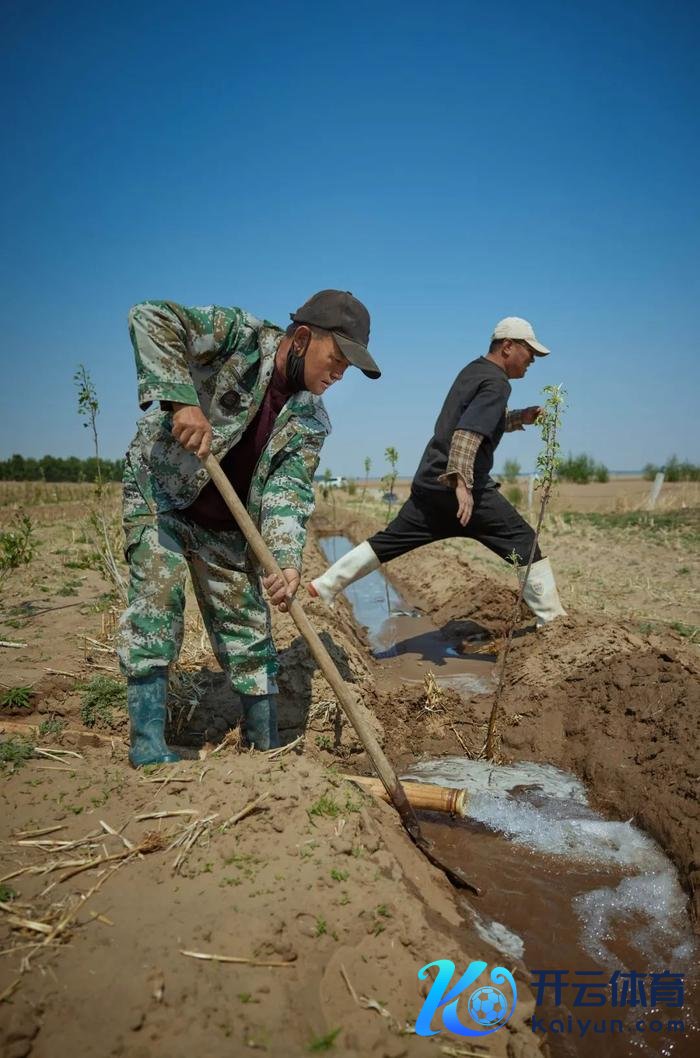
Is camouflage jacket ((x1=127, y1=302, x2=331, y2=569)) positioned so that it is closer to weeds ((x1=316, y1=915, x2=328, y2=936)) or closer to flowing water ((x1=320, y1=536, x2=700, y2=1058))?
weeds ((x1=316, y1=915, x2=328, y2=936))

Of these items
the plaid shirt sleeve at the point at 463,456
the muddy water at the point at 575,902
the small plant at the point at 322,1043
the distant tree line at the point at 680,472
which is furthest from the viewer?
the distant tree line at the point at 680,472

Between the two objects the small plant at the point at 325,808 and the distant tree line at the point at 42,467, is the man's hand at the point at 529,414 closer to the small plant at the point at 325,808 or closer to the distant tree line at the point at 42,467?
the small plant at the point at 325,808

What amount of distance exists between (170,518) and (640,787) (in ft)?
7.65

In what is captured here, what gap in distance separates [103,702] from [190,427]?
5.52ft

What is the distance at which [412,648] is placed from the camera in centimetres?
534

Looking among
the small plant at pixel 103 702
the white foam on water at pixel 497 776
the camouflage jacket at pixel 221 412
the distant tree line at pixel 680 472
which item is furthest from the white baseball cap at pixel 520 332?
the distant tree line at pixel 680 472

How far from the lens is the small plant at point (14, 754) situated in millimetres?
2295

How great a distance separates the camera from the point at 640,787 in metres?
2.80

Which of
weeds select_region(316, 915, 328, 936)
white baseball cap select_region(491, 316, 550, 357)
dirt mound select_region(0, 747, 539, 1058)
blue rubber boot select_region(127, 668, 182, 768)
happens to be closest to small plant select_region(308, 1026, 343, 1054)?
dirt mound select_region(0, 747, 539, 1058)

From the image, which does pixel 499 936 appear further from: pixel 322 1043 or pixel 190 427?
pixel 190 427

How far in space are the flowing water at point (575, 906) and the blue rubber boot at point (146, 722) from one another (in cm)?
117

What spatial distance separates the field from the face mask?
147 centimetres

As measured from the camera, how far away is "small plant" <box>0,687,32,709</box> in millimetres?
3154

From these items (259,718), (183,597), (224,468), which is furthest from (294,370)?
(259,718)
